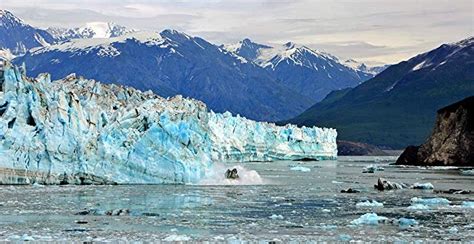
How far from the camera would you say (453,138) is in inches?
3022

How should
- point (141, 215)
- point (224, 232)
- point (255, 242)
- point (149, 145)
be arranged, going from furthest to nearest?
point (149, 145) < point (141, 215) < point (224, 232) < point (255, 242)

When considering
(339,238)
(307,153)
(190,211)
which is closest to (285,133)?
(307,153)

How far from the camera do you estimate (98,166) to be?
1633 inches

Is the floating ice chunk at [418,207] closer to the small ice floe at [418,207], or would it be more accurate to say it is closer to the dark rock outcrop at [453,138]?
the small ice floe at [418,207]

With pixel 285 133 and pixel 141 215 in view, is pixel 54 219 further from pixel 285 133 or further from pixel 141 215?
pixel 285 133

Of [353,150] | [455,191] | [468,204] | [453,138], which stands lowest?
[353,150]

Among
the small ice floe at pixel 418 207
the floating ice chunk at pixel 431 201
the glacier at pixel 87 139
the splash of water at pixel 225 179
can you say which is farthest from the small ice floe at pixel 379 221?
the splash of water at pixel 225 179

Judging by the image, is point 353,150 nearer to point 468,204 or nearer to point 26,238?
point 468,204

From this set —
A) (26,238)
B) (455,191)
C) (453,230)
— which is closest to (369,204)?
(453,230)

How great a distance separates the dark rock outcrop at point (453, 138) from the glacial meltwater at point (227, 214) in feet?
113

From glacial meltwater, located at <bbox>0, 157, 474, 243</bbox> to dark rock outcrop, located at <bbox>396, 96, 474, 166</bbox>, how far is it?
34.6 metres

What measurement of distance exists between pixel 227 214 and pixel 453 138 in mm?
51864

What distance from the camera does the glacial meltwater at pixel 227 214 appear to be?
23.7 m

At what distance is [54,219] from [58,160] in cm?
1357
